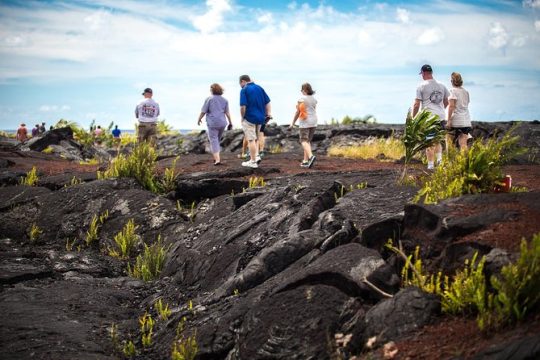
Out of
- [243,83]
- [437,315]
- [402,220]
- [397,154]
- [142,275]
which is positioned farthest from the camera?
[397,154]

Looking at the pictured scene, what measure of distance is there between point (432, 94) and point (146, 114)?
778cm

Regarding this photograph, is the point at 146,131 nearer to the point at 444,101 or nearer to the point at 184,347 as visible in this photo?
the point at 444,101

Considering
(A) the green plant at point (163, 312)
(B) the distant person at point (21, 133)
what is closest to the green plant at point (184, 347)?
(A) the green plant at point (163, 312)

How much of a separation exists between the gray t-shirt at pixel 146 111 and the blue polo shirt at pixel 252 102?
9.37 feet

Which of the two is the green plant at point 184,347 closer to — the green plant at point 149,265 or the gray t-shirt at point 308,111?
the green plant at point 149,265

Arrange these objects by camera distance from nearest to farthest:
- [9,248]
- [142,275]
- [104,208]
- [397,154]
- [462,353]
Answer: [462,353], [142,275], [9,248], [104,208], [397,154]

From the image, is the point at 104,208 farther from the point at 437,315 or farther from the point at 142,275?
the point at 437,315

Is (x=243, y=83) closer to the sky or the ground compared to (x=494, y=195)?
closer to the sky

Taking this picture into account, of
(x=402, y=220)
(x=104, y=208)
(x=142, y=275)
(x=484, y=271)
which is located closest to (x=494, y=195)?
(x=402, y=220)

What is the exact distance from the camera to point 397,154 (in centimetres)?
1872

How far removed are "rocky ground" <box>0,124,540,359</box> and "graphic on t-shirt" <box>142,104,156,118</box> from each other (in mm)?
4475

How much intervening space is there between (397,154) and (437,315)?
14.3 meters

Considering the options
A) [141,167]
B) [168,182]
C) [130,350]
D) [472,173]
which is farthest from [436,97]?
[130,350]

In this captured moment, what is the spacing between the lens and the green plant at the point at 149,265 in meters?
9.13
